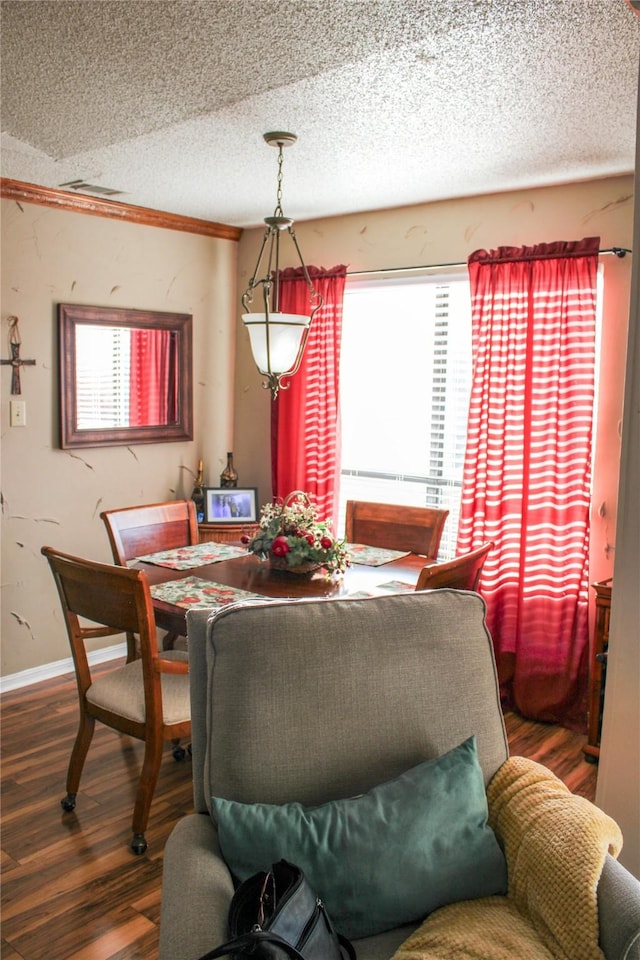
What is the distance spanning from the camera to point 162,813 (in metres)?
2.79

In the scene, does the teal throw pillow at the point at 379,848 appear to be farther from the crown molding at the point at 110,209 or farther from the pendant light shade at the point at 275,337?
the crown molding at the point at 110,209

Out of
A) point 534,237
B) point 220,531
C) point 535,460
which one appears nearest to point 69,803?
point 220,531

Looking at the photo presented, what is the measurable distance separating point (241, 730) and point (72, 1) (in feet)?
5.54

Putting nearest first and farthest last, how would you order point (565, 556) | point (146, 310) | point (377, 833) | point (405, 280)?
point (377, 833)
point (565, 556)
point (405, 280)
point (146, 310)

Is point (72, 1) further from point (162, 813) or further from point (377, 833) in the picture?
point (162, 813)

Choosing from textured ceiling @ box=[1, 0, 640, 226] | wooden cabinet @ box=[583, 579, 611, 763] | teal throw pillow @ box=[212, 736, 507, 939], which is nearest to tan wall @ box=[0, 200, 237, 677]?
textured ceiling @ box=[1, 0, 640, 226]

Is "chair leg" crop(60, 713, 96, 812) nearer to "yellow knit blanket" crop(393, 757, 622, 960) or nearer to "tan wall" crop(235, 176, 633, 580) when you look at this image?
"yellow knit blanket" crop(393, 757, 622, 960)

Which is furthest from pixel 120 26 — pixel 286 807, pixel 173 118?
pixel 286 807

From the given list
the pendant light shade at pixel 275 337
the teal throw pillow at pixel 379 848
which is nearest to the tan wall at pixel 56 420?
the pendant light shade at pixel 275 337

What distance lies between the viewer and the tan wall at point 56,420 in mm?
3820

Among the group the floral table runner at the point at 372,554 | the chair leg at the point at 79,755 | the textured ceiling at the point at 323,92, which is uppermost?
the textured ceiling at the point at 323,92

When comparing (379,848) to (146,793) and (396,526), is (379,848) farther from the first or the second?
(396,526)

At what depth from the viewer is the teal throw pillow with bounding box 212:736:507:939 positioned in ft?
4.68

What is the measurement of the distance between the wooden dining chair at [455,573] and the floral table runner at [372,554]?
0.50 meters
